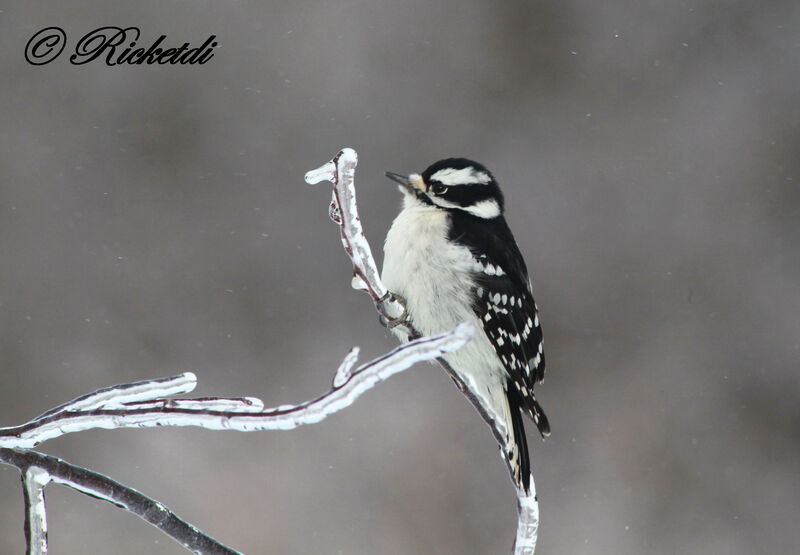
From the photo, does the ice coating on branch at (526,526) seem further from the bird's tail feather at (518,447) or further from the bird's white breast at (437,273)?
the bird's white breast at (437,273)

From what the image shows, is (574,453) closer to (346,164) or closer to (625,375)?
(625,375)

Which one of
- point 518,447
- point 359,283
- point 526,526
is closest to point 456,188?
point 518,447

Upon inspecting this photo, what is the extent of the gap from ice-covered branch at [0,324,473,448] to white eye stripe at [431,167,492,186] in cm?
120

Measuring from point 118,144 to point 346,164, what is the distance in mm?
5920

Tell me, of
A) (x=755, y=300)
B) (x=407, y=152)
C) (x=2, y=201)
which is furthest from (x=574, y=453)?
(x=2, y=201)

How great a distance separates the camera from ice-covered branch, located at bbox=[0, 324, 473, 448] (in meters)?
0.62

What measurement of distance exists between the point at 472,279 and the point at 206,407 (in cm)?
142

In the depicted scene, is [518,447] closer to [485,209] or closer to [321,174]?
[485,209]

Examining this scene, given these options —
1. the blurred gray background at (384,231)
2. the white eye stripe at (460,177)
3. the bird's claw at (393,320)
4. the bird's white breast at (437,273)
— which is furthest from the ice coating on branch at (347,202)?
the blurred gray background at (384,231)

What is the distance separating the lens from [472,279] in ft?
6.88

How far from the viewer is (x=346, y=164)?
887mm

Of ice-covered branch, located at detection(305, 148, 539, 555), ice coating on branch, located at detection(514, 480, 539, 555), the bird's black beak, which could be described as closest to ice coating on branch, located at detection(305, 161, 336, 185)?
ice-covered branch, located at detection(305, 148, 539, 555)

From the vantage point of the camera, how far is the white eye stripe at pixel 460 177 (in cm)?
189

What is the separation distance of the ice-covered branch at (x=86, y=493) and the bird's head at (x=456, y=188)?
119 cm
